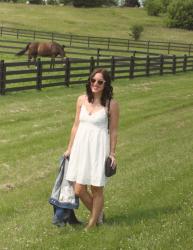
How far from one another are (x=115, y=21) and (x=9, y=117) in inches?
2761

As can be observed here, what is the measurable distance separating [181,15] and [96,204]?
7916 cm

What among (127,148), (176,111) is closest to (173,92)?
(176,111)

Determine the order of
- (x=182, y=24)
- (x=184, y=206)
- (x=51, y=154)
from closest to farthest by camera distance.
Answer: (x=184, y=206)
(x=51, y=154)
(x=182, y=24)

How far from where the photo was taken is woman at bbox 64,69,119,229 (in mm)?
5879

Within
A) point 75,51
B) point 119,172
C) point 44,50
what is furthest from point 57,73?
point 75,51

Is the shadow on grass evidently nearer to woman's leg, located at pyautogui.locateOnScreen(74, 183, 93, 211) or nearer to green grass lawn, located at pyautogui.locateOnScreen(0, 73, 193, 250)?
green grass lawn, located at pyautogui.locateOnScreen(0, 73, 193, 250)

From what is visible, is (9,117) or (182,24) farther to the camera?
(182,24)

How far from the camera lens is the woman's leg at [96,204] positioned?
606 cm

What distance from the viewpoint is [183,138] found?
12320 mm

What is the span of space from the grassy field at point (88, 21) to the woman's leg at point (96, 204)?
6181cm

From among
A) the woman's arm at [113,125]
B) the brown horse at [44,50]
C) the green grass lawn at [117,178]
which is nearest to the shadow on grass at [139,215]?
the green grass lawn at [117,178]

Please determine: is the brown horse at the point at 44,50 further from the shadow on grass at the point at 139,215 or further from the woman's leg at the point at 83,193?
the woman's leg at the point at 83,193

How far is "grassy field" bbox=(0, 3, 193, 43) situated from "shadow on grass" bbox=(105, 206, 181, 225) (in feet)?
200

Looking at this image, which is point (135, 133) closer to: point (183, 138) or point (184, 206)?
point (183, 138)
